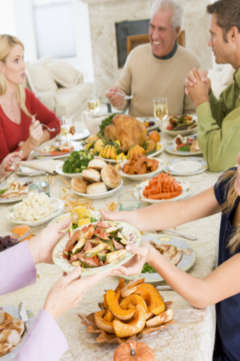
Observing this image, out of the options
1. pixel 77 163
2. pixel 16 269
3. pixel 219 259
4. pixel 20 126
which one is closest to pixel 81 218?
pixel 16 269

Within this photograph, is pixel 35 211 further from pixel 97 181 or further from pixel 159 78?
pixel 159 78

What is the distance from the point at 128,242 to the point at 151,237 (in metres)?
0.35

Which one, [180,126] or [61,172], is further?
[180,126]

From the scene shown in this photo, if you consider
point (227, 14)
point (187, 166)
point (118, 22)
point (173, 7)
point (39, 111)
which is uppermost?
point (118, 22)

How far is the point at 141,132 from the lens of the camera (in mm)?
2354

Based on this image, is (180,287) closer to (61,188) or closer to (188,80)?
(61,188)

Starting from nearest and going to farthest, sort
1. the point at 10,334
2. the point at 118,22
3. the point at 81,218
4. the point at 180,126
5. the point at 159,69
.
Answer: the point at 10,334, the point at 81,218, the point at 180,126, the point at 159,69, the point at 118,22

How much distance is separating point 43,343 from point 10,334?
0.15 meters

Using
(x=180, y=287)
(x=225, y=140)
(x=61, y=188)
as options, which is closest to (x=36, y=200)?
(x=61, y=188)

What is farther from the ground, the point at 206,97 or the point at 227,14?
the point at 227,14

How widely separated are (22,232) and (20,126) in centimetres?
176

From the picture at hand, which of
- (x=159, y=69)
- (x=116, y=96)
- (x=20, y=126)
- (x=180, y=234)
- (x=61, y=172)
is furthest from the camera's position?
(x=159, y=69)

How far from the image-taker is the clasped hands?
7.11 ft

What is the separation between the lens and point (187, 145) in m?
2.41
